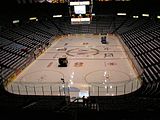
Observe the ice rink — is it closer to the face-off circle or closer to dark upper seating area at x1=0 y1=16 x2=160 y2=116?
the face-off circle

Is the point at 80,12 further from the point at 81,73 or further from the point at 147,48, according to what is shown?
the point at 81,73

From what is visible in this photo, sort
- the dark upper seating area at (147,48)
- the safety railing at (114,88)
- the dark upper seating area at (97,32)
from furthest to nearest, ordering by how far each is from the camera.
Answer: the dark upper seating area at (147,48) → the safety railing at (114,88) → the dark upper seating area at (97,32)

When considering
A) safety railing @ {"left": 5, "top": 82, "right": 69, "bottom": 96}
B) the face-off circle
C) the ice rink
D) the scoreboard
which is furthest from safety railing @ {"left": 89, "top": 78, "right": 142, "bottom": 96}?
the scoreboard

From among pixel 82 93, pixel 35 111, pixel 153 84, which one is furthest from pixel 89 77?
pixel 35 111

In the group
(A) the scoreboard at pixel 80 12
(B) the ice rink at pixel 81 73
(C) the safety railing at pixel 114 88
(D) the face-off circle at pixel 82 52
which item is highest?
(A) the scoreboard at pixel 80 12

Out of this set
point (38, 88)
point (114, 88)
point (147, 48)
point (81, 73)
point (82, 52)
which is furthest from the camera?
point (82, 52)

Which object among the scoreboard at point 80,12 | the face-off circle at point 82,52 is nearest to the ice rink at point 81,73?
the face-off circle at point 82,52

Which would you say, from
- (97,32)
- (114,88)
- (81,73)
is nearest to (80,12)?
(97,32)

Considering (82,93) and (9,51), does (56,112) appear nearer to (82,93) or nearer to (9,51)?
(82,93)

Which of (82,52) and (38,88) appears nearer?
(38,88)

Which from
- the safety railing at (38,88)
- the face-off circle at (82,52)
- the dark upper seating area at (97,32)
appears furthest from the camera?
the face-off circle at (82,52)

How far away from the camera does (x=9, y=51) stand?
25328 millimetres

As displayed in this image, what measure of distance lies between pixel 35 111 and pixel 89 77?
10476 millimetres

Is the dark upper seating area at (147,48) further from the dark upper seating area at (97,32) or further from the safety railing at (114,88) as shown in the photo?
the safety railing at (114,88)
